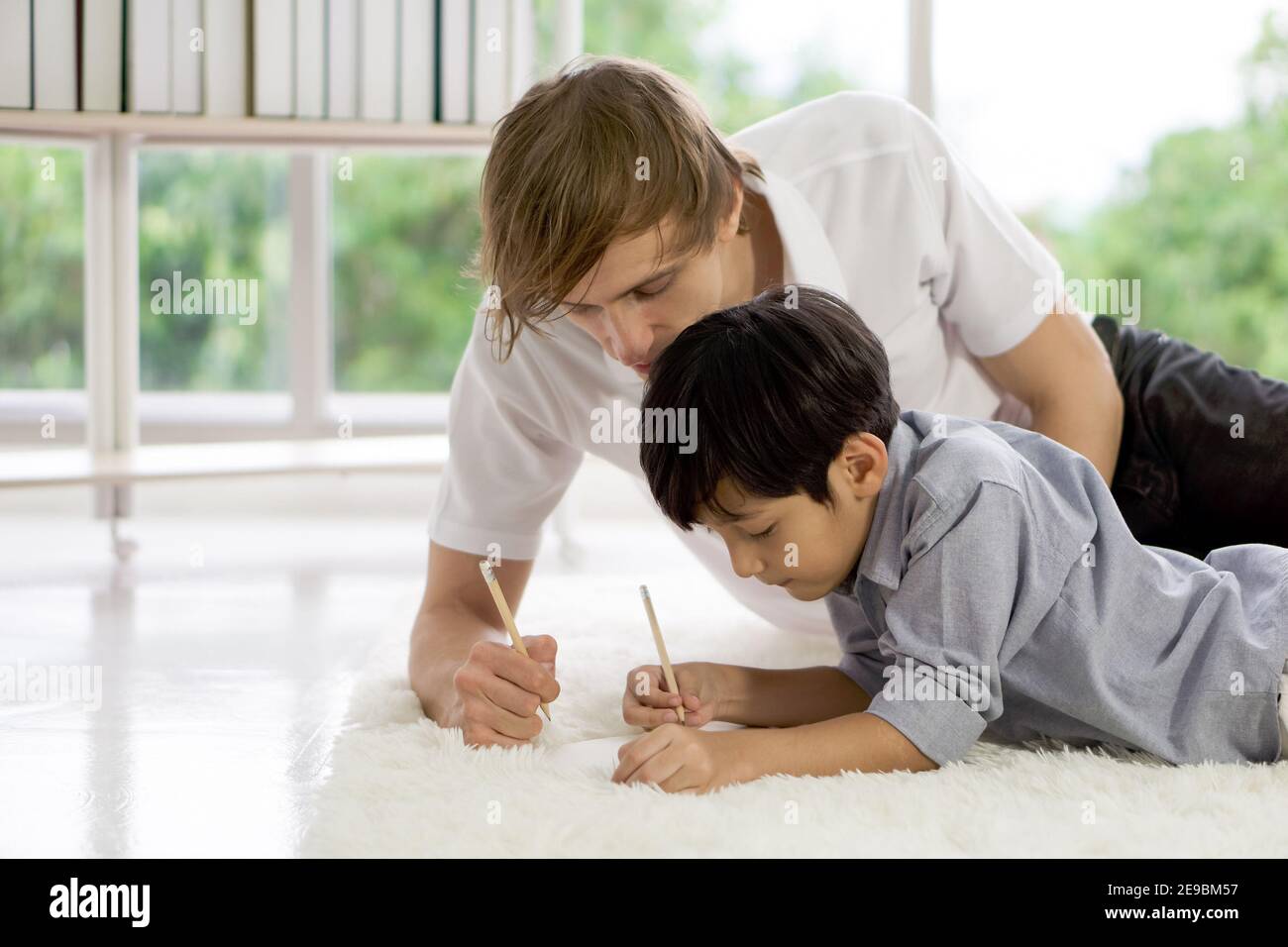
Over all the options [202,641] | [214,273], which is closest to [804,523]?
[202,641]

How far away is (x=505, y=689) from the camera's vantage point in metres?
1.08

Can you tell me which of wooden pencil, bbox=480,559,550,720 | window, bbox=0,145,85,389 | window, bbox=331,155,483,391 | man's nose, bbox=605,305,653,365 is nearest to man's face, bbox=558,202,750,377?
man's nose, bbox=605,305,653,365

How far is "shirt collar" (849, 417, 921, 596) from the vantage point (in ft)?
3.35

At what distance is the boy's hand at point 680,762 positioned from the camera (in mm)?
977

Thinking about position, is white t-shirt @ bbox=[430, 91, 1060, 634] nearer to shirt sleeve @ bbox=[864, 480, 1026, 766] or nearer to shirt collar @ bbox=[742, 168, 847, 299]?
shirt collar @ bbox=[742, 168, 847, 299]

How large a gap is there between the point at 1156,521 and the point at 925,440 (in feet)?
1.27

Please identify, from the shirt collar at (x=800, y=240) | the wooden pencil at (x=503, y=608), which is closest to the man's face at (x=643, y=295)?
the shirt collar at (x=800, y=240)

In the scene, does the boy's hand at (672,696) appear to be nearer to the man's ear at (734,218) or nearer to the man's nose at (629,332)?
the man's nose at (629,332)

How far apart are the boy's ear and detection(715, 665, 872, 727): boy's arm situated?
0.21m

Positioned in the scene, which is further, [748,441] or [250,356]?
[250,356]

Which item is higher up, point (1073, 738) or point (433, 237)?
point (433, 237)

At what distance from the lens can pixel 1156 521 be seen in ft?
4.33
